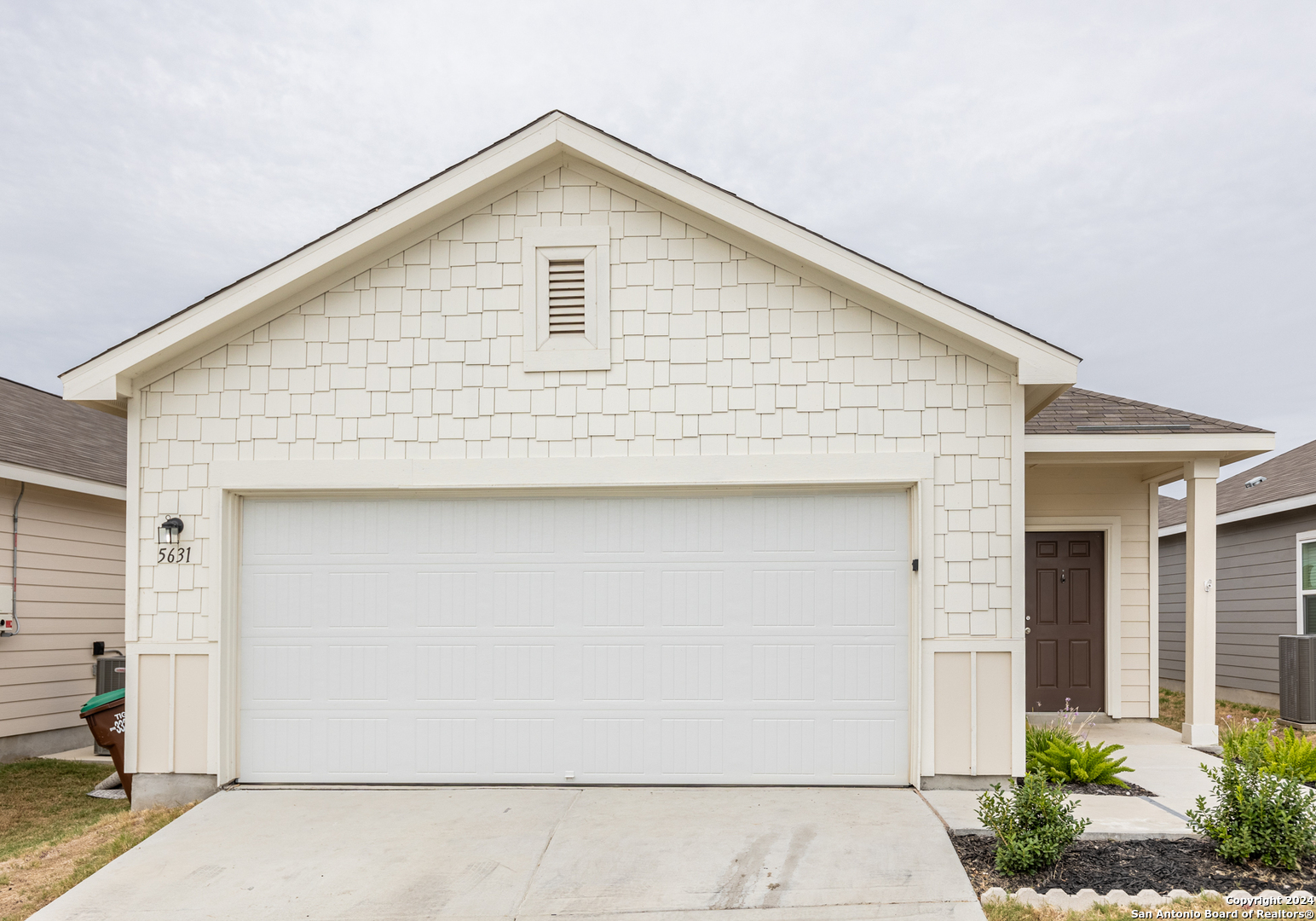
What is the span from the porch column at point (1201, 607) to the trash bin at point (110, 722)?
31.4ft

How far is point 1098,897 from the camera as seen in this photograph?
464cm

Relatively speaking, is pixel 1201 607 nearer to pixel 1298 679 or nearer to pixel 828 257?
pixel 1298 679

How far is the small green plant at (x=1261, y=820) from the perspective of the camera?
15.9 feet

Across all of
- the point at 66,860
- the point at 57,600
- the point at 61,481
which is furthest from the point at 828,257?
the point at 57,600

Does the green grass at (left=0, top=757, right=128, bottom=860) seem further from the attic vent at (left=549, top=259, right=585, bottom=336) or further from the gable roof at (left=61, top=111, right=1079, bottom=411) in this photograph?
the attic vent at (left=549, top=259, right=585, bottom=336)

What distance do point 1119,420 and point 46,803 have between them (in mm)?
10246

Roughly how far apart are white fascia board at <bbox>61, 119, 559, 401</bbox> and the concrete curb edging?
5.90 meters

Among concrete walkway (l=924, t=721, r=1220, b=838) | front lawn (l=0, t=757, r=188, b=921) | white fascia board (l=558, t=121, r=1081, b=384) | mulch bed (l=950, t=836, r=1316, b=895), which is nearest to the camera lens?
mulch bed (l=950, t=836, r=1316, b=895)

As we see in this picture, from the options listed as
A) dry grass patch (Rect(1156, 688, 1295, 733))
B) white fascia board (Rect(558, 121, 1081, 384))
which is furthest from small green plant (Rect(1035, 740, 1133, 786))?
dry grass patch (Rect(1156, 688, 1295, 733))

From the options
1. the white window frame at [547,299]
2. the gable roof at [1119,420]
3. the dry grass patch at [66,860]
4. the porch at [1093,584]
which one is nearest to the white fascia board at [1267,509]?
the porch at [1093,584]

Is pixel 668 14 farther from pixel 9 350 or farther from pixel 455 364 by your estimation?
pixel 9 350

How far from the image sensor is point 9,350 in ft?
145

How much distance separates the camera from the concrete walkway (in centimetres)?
552

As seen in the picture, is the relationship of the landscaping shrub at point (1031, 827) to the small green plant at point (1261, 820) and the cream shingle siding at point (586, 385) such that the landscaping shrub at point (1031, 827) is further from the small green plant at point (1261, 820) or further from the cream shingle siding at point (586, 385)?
→ the cream shingle siding at point (586, 385)
